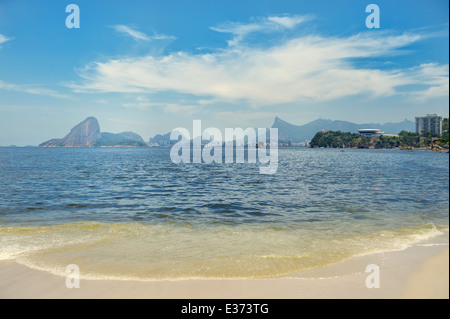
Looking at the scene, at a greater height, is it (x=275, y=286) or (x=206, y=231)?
(x=275, y=286)

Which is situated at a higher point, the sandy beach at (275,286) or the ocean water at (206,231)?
the sandy beach at (275,286)

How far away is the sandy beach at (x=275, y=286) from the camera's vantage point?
6.03 metres

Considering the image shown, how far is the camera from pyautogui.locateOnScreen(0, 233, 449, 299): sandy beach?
603 centimetres

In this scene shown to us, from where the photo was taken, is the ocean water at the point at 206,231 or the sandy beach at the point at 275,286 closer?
the sandy beach at the point at 275,286

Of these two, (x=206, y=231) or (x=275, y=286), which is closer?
(x=275, y=286)

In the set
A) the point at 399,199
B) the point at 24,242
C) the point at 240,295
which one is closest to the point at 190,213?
the point at 24,242

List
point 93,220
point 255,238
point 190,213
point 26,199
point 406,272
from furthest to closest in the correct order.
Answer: point 26,199, point 190,213, point 93,220, point 255,238, point 406,272

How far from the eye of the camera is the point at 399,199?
1970 centimetres

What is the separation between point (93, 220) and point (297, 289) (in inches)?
438

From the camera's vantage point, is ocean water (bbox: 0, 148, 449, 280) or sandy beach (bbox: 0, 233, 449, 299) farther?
ocean water (bbox: 0, 148, 449, 280)

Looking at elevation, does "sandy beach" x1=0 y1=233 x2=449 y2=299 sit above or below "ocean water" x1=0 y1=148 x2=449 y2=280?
above

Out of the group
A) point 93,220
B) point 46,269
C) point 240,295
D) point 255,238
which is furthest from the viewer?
point 93,220

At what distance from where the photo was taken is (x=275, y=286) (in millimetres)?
6512
